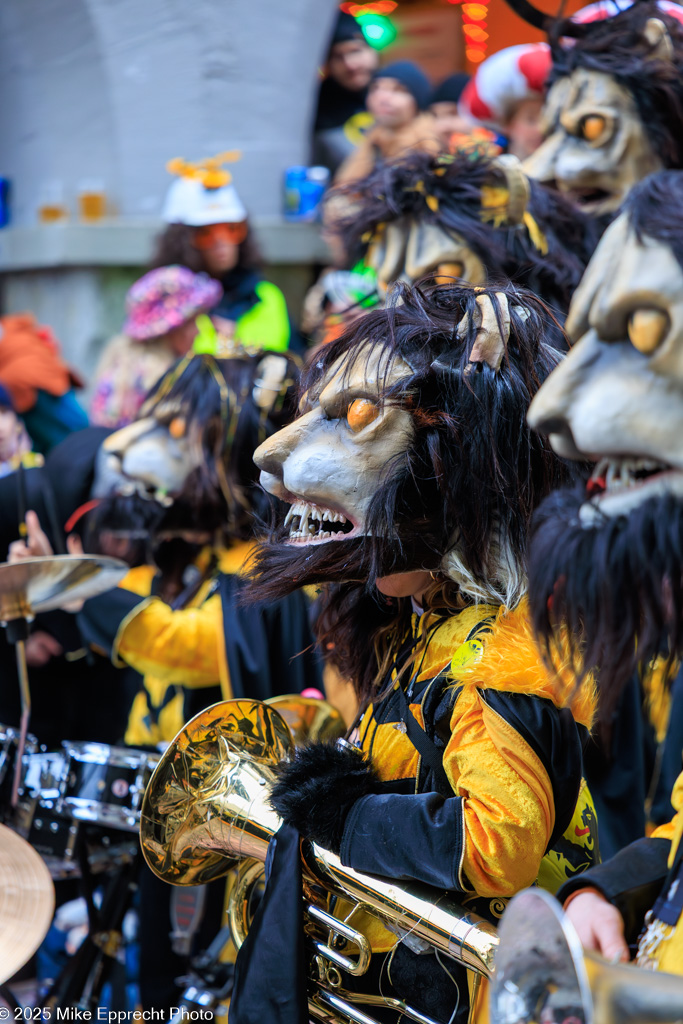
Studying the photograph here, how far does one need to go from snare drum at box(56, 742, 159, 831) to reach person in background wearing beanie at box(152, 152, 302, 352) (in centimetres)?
269

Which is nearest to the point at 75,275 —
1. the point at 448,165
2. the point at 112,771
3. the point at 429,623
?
the point at 448,165

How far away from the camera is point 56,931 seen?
3229 mm

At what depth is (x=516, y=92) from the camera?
386cm

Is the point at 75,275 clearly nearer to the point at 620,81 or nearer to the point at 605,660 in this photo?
the point at 620,81

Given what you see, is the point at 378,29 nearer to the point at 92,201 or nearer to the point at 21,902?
the point at 92,201

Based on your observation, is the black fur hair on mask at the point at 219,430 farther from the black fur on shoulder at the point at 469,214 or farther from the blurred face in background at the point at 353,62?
the blurred face in background at the point at 353,62

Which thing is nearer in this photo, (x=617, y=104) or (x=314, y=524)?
(x=314, y=524)

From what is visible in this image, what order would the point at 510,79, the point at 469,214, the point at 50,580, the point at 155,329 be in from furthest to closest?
the point at 155,329
the point at 510,79
the point at 469,214
the point at 50,580

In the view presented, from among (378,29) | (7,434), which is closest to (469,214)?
(7,434)

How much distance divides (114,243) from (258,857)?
4411 millimetres

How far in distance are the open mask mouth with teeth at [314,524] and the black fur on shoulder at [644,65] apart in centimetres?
181

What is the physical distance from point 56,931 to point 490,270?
2334 mm

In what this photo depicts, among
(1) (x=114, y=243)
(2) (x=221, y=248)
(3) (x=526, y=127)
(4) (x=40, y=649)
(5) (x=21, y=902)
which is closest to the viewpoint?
(5) (x=21, y=902)

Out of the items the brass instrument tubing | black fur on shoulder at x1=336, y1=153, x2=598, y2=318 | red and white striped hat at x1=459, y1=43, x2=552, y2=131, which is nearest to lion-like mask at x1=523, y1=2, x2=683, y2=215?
black fur on shoulder at x1=336, y1=153, x2=598, y2=318
